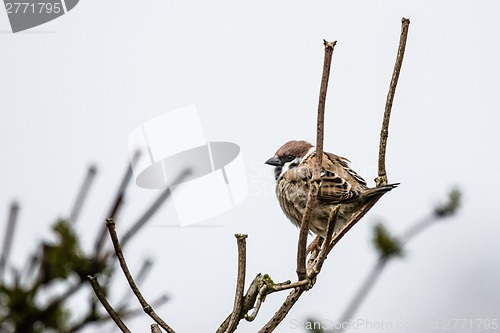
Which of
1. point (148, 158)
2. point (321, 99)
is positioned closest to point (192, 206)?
point (148, 158)

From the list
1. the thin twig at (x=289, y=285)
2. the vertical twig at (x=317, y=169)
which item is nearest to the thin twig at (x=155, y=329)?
the thin twig at (x=289, y=285)

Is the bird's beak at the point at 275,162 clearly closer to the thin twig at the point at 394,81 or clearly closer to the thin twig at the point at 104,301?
the thin twig at the point at 394,81

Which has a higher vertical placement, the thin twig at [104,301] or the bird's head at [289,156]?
the thin twig at [104,301]

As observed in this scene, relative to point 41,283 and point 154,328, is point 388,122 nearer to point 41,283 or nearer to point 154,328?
point 154,328

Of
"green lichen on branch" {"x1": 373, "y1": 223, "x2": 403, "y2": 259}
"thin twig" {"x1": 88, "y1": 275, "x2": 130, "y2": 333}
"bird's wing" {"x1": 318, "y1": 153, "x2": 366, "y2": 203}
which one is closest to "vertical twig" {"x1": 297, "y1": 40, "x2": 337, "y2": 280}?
"green lichen on branch" {"x1": 373, "y1": 223, "x2": 403, "y2": 259}

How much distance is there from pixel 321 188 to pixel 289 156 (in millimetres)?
941

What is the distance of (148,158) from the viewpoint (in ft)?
Answer: 14.3

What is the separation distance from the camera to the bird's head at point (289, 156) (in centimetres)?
566

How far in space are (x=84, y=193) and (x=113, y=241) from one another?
0.76 ft

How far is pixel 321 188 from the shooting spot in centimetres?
480

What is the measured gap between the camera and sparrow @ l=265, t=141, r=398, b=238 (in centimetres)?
495

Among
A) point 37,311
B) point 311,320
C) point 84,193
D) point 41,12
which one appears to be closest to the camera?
point 37,311

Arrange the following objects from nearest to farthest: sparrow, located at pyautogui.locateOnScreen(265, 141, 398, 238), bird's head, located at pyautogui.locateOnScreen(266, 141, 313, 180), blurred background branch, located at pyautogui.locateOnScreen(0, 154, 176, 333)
Answer: blurred background branch, located at pyautogui.locateOnScreen(0, 154, 176, 333) < sparrow, located at pyautogui.locateOnScreen(265, 141, 398, 238) < bird's head, located at pyautogui.locateOnScreen(266, 141, 313, 180)

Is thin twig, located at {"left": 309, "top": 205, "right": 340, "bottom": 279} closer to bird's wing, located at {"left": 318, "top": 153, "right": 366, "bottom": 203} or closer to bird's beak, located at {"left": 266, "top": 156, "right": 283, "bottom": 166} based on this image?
bird's wing, located at {"left": 318, "top": 153, "right": 366, "bottom": 203}
